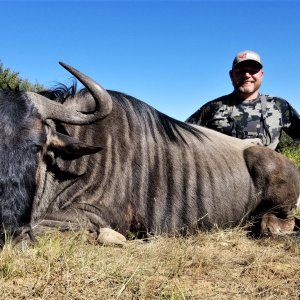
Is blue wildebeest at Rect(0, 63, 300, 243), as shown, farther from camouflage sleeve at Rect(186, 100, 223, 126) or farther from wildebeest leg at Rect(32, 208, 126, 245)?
camouflage sleeve at Rect(186, 100, 223, 126)

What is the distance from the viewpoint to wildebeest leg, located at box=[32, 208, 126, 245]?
3.18 metres

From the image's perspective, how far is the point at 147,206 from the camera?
3570mm

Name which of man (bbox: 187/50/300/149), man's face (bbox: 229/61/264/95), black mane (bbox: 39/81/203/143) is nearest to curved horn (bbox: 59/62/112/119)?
black mane (bbox: 39/81/203/143)

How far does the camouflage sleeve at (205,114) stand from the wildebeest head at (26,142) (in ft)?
7.88

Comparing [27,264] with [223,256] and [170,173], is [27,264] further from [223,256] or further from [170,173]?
[170,173]

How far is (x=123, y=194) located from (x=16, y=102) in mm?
1016

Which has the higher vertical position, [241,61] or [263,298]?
[241,61]

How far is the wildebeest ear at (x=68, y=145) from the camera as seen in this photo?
3.19m

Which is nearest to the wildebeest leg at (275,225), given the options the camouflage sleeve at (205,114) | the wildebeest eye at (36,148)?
the camouflage sleeve at (205,114)

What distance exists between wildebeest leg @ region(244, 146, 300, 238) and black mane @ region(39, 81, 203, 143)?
28.9 inches

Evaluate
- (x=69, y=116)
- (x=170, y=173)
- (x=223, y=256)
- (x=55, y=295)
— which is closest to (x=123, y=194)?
(x=170, y=173)

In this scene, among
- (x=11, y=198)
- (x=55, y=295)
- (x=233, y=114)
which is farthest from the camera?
(x=233, y=114)

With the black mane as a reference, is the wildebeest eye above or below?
below

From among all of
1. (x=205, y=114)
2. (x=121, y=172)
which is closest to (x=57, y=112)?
(x=121, y=172)
